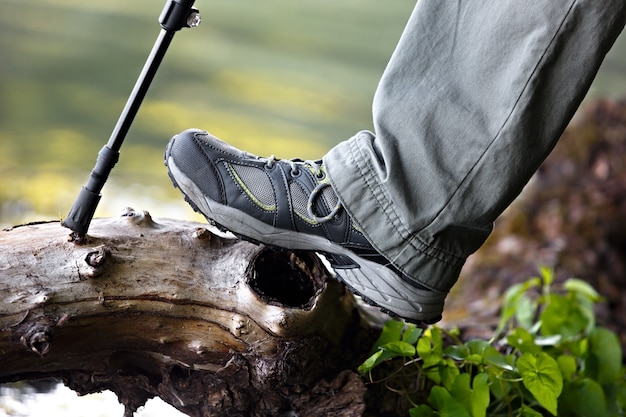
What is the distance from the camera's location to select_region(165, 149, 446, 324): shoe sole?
1.34 m

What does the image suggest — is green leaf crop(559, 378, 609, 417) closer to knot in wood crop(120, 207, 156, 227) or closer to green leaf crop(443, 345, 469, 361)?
green leaf crop(443, 345, 469, 361)

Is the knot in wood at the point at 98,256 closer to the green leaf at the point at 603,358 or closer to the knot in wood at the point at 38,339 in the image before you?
the knot in wood at the point at 38,339

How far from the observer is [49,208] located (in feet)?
11.7

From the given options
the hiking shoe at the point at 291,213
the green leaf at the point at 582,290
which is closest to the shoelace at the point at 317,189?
the hiking shoe at the point at 291,213

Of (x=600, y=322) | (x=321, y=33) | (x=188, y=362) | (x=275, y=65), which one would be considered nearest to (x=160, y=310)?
(x=188, y=362)

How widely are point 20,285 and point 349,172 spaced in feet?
1.84

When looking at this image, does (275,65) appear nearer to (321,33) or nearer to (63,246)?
(321,33)

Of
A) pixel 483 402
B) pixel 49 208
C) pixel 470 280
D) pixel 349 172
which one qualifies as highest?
pixel 349 172

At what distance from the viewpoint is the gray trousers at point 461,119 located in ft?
3.87

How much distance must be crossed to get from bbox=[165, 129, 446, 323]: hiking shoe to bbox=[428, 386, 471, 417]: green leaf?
6.0 inches

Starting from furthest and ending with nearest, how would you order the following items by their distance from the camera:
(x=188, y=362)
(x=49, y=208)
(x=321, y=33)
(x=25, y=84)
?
(x=321, y=33) → (x=25, y=84) → (x=49, y=208) → (x=188, y=362)

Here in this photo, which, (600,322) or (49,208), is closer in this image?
(600,322)

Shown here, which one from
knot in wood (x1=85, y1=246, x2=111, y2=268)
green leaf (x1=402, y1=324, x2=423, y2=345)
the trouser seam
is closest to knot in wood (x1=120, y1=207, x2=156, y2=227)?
knot in wood (x1=85, y1=246, x2=111, y2=268)

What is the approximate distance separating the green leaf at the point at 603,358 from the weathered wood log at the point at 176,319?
0.62 meters
